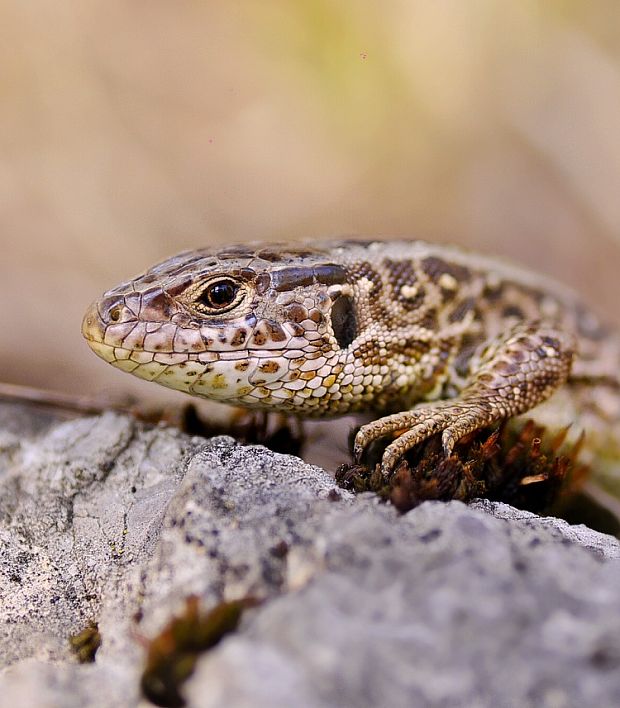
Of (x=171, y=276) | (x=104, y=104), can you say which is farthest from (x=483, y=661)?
(x=104, y=104)

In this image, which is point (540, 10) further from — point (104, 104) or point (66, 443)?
point (66, 443)

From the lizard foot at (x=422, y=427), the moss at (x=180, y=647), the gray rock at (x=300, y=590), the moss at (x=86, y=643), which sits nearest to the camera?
the gray rock at (x=300, y=590)

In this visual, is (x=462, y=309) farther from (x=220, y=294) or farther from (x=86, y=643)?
(x=86, y=643)

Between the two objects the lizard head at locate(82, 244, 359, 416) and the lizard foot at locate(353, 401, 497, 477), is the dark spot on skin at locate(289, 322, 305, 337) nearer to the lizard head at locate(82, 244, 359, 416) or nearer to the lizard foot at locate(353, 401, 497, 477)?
the lizard head at locate(82, 244, 359, 416)

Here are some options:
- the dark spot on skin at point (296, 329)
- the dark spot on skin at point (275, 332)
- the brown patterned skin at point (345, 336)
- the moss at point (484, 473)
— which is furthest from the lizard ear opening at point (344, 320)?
the moss at point (484, 473)

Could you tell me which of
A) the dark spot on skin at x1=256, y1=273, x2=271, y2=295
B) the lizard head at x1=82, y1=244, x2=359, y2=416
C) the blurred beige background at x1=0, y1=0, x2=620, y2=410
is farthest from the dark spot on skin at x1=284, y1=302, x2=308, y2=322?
the blurred beige background at x1=0, y1=0, x2=620, y2=410

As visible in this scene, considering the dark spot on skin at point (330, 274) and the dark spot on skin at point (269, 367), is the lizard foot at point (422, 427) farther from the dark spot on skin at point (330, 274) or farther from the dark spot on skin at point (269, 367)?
the dark spot on skin at point (330, 274)
